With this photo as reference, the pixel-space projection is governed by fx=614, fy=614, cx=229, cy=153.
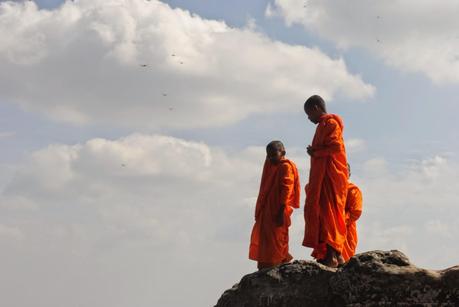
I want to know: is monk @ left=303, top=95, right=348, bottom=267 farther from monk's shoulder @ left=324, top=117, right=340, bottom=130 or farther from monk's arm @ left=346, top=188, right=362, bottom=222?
monk's arm @ left=346, top=188, right=362, bottom=222

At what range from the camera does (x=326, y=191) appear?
9883 millimetres

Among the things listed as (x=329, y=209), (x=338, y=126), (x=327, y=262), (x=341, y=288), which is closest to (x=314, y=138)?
(x=338, y=126)

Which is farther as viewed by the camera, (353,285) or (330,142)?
(330,142)

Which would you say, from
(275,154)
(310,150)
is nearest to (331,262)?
(310,150)

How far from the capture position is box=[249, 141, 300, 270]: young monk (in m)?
11.5

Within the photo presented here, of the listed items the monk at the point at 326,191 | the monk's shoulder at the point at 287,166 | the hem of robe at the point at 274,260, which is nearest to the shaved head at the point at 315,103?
the monk at the point at 326,191

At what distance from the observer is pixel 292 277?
7914 mm

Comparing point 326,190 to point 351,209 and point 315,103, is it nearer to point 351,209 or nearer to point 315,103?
point 315,103

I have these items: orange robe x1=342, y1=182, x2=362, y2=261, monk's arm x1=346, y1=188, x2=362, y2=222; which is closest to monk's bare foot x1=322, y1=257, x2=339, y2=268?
orange robe x1=342, y1=182, x2=362, y2=261

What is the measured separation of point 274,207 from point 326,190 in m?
1.92

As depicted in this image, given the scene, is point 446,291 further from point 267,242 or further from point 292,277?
point 267,242

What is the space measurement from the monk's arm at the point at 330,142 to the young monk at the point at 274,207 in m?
1.65

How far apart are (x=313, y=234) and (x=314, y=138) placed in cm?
165

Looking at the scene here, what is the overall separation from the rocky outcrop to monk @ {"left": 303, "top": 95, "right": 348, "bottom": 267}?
5.50 ft
